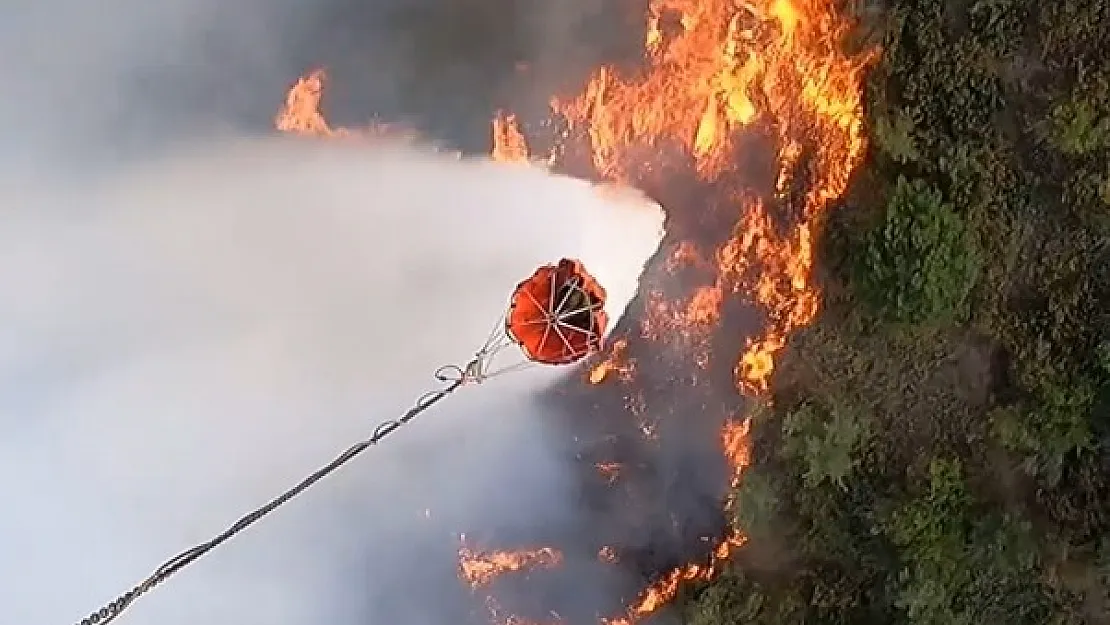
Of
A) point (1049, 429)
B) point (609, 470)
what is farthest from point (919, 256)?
point (609, 470)

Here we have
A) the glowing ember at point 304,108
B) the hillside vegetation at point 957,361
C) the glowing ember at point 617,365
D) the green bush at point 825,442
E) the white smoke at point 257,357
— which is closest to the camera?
the white smoke at point 257,357

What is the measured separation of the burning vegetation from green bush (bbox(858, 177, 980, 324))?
1 cm

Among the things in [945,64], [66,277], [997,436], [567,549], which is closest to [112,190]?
[66,277]

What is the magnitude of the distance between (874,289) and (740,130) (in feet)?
3.20

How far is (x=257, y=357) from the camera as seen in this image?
5.06 m

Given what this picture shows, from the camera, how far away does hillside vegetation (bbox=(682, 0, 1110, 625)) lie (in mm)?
4953

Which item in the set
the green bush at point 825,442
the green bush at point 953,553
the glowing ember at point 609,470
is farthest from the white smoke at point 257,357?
the green bush at point 953,553

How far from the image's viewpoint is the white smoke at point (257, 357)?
189 inches

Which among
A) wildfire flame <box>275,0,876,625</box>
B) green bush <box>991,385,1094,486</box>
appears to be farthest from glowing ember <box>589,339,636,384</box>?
green bush <box>991,385,1094,486</box>

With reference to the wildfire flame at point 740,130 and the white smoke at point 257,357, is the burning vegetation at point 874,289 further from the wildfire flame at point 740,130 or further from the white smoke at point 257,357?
the white smoke at point 257,357

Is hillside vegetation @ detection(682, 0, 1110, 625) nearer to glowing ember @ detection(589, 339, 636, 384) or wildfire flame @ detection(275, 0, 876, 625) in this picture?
wildfire flame @ detection(275, 0, 876, 625)

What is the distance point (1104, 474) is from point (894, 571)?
102 centimetres

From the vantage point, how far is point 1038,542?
5238mm

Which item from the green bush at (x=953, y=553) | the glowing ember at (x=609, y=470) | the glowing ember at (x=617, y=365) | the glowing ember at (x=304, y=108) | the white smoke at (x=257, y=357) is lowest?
the green bush at (x=953, y=553)
